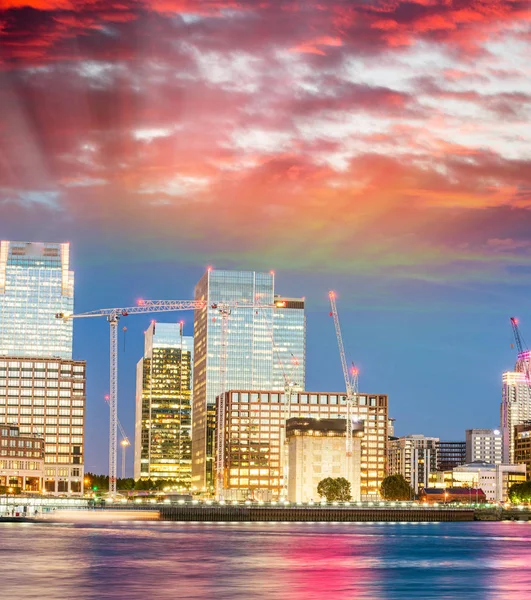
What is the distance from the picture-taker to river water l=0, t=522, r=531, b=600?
101 meters

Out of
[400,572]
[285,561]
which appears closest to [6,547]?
[285,561]

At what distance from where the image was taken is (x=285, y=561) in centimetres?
13500

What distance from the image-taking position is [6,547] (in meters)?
156

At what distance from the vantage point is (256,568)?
126m

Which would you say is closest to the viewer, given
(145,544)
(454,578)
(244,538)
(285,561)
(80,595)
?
(80,595)

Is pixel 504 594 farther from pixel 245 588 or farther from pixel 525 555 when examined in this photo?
pixel 525 555

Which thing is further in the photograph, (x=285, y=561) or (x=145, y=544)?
(x=145, y=544)

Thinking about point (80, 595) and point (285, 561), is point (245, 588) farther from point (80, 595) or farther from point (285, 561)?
point (285, 561)

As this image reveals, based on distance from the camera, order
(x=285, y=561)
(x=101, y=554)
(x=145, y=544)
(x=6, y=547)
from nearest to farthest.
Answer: (x=285, y=561) < (x=101, y=554) < (x=6, y=547) < (x=145, y=544)

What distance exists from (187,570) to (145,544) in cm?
4829

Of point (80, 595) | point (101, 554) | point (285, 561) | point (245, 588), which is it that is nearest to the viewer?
point (80, 595)

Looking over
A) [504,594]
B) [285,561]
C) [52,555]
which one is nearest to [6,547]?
[52,555]

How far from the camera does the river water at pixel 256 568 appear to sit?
10131 centimetres

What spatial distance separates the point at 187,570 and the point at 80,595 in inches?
1097
